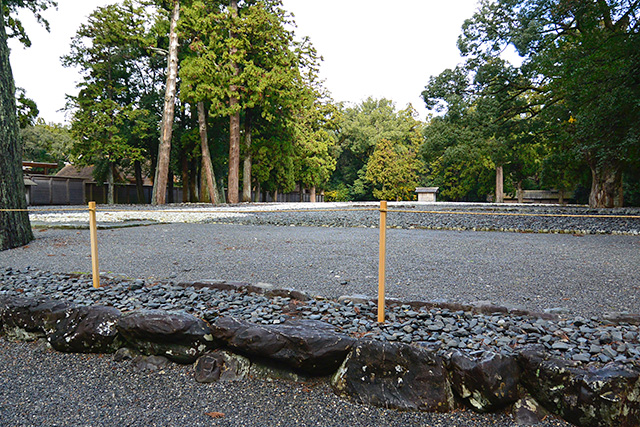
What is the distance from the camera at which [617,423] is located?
1537 millimetres

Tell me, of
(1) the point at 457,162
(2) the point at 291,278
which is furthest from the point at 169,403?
(1) the point at 457,162

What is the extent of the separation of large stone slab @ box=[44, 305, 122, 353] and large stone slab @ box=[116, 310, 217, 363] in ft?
0.47

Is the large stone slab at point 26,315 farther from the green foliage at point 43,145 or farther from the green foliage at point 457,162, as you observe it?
the green foliage at point 43,145

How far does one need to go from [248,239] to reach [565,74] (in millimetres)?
9410

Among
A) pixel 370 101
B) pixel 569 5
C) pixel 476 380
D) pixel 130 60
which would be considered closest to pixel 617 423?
pixel 476 380

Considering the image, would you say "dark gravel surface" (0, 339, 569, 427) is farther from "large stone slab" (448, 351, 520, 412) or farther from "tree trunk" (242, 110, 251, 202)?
"tree trunk" (242, 110, 251, 202)

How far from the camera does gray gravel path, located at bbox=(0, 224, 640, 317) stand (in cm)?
317

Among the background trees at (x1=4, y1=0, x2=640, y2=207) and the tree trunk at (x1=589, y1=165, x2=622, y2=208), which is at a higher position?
the background trees at (x1=4, y1=0, x2=640, y2=207)

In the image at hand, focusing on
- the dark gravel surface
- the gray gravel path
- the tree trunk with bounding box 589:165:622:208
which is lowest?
the dark gravel surface

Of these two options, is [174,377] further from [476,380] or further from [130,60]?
[130,60]

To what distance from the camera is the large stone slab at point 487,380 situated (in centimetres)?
172

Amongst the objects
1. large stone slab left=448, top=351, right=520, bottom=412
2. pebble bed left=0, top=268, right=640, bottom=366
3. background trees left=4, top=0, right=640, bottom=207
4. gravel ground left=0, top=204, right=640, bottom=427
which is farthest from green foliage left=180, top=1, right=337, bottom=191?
large stone slab left=448, top=351, right=520, bottom=412

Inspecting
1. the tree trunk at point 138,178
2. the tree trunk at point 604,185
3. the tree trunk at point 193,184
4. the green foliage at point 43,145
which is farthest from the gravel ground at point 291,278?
the green foliage at point 43,145

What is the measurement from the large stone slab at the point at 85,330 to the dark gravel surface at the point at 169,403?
127 mm
